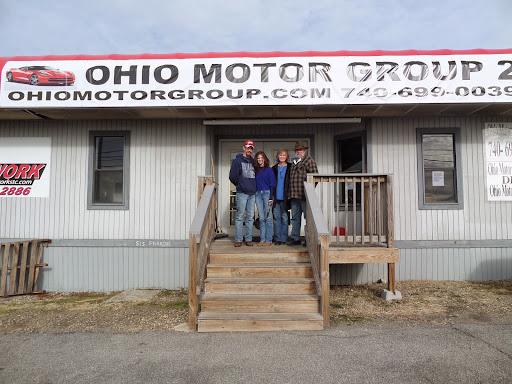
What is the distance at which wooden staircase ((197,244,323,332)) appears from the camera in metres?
4.13

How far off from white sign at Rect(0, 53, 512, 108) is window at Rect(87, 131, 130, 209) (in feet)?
3.86

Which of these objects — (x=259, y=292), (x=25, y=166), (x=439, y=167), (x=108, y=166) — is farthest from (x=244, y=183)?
(x=25, y=166)

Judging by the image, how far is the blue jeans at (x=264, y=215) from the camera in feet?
18.5

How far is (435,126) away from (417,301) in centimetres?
360

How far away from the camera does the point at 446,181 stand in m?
6.66

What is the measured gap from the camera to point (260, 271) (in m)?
4.85

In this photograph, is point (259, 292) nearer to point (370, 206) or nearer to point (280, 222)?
point (280, 222)

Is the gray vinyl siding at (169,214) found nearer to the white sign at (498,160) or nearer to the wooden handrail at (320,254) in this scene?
the white sign at (498,160)

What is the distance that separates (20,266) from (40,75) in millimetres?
3707

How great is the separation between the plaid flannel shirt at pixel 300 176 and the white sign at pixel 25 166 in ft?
17.2

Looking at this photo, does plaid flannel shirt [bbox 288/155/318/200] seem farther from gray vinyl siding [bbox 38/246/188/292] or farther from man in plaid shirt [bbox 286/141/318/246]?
gray vinyl siding [bbox 38/246/188/292]

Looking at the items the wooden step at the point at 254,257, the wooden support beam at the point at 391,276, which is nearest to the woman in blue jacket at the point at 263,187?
the wooden step at the point at 254,257

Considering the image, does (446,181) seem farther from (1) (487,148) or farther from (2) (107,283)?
(2) (107,283)

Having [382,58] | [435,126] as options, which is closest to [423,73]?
[382,58]
